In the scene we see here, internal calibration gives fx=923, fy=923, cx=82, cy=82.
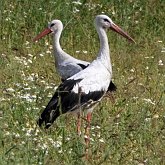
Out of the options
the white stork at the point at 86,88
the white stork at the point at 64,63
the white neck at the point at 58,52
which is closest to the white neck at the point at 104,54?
the white stork at the point at 86,88

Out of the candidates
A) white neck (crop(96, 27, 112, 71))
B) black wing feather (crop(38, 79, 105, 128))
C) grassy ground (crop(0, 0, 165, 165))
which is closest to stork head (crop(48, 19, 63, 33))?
grassy ground (crop(0, 0, 165, 165))

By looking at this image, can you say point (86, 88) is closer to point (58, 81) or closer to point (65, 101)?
point (65, 101)

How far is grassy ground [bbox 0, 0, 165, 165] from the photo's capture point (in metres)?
6.32

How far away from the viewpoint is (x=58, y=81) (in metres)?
9.91

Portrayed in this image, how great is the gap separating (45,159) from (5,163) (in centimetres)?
33

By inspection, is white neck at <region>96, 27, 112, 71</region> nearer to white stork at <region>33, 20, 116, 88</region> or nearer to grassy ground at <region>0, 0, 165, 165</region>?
white stork at <region>33, 20, 116, 88</region>

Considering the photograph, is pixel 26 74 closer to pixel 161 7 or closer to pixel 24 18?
pixel 24 18

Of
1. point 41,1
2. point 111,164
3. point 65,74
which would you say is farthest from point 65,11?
point 111,164

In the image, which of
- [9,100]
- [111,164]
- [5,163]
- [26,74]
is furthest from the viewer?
[26,74]

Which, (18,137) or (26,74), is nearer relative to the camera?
(18,137)

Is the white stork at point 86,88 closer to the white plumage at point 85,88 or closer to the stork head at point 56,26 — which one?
the white plumage at point 85,88

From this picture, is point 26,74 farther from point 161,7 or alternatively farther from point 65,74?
point 161,7

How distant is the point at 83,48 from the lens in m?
11.2

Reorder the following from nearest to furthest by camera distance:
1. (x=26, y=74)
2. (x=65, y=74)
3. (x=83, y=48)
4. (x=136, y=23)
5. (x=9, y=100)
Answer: (x=9, y=100), (x=65, y=74), (x=26, y=74), (x=83, y=48), (x=136, y=23)
